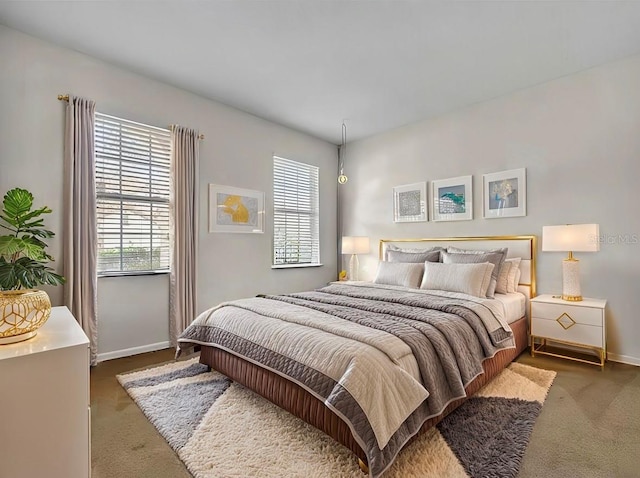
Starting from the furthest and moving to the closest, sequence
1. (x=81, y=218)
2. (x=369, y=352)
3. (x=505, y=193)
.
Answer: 1. (x=505, y=193)
2. (x=81, y=218)
3. (x=369, y=352)

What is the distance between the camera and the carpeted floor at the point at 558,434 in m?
1.63

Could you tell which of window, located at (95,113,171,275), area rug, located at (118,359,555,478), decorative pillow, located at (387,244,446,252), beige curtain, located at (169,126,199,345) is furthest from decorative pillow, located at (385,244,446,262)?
window, located at (95,113,171,275)

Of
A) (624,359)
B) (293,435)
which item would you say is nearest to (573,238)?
(624,359)

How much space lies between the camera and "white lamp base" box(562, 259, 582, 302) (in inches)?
121

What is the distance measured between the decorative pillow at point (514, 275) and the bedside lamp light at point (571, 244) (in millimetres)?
367

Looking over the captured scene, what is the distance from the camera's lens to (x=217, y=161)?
3930 mm

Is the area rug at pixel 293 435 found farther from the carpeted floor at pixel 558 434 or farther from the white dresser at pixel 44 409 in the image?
the white dresser at pixel 44 409

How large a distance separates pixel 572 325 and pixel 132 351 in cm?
418

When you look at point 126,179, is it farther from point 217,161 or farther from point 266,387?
point 266,387

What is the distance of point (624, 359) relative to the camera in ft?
9.91

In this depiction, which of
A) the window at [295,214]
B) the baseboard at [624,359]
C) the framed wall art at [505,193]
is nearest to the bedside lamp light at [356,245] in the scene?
the window at [295,214]

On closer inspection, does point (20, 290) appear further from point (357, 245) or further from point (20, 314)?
point (357, 245)

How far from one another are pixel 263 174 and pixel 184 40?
1878mm

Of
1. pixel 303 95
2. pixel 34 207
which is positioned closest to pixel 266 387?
pixel 34 207
